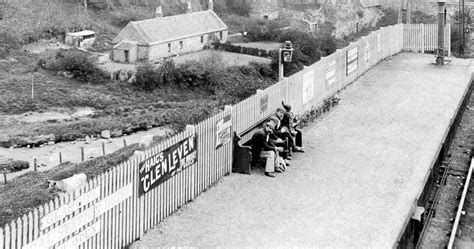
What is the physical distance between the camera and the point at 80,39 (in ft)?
175

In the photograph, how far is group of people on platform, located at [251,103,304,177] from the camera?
54.3 ft

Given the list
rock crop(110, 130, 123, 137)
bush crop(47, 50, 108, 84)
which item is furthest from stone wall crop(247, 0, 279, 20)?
rock crop(110, 130, 123, 137)

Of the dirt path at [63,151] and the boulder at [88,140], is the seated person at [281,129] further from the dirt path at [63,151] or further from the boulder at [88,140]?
the boulder at [88,140]

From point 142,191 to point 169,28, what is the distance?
4054cm

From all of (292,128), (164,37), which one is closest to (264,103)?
(292,128)

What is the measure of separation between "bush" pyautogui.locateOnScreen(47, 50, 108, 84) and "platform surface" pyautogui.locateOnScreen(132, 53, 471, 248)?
82.4 feet

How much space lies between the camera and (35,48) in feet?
169

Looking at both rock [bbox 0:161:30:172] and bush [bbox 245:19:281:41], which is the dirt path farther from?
bush [bbox 245:19:281:41]

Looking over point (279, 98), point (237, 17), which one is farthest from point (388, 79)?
point (237, 17)

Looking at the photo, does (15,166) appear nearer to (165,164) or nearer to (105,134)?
(105,134)

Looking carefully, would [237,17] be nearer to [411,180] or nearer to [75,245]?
[411,180]

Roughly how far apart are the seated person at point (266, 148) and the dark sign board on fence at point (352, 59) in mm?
10331

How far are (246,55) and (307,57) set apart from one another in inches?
182

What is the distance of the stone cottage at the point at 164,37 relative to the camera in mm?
49812
